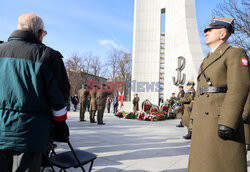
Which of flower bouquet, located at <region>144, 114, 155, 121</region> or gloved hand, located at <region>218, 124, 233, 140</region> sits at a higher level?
gloved hand, located at <region>218, 124, 233, 140</region>

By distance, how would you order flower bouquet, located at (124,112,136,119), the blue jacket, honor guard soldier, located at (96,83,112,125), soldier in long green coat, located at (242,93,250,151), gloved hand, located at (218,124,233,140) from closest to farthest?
the blue jacket → gloved hand, located at (218,124,233,140) → soldier in long green coat, located at (242,93,250,151) → honor guard soldier, located at (96,83,112,125) → flower bouquet, located at (124,112,136,119)

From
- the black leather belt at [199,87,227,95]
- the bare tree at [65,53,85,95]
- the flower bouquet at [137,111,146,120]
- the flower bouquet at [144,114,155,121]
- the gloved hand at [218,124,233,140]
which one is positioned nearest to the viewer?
the gloved hand at [218,124,233,140]

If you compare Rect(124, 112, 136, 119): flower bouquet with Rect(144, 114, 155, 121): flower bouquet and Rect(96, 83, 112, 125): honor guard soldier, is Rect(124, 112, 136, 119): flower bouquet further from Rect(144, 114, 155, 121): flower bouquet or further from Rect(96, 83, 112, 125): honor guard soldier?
Rect(96, 83, 112, 125): honor guard soldier

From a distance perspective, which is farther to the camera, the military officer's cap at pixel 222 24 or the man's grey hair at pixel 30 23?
the military officer's cap at pixel 222 24

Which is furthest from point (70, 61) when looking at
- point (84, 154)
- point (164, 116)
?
point (84, 154)

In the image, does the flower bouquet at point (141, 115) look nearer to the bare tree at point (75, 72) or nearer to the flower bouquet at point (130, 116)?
the flower bouquet at point (130, 116)

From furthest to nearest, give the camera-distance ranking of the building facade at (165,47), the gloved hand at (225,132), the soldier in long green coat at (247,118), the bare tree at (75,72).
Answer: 1. the bare tree at (75,72)
2. the building facade at (165,47)
3. the soldier in long green coat at (247,118)
4. the gloved hand at (225,132)

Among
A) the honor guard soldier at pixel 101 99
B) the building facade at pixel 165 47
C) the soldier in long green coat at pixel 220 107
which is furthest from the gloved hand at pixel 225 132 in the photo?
the building facade at pixel 165 47

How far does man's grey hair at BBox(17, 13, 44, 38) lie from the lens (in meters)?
1.69

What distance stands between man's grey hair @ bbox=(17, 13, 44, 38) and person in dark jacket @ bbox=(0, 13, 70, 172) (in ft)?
0.17

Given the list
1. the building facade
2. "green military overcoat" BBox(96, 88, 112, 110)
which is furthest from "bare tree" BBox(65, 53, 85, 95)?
"green military overcoat" BBox(96, 88, 112, 110)

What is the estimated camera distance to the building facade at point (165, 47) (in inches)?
755

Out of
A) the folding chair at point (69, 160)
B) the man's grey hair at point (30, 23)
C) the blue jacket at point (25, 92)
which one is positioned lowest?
the folding chair at point (69, 160)

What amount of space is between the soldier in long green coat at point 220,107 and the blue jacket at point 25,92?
1.57 meters
